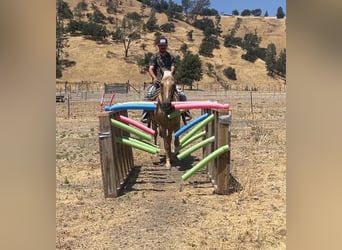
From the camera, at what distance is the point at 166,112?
14.9 ft

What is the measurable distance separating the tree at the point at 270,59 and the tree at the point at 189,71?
967 centimetres

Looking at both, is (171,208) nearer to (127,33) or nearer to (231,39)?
(127,33)

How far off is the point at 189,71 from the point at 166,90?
1140 inches

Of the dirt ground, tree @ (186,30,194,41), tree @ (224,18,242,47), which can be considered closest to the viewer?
the dirt ground

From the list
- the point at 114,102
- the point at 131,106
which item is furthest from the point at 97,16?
the point at 131,106

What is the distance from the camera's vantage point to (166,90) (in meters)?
4.25

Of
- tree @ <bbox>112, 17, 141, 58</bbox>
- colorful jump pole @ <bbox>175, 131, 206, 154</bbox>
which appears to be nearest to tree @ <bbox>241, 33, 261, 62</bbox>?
tree @ <bbox>112, 17, 141, 58</bbox>

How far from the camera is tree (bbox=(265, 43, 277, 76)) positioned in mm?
40469

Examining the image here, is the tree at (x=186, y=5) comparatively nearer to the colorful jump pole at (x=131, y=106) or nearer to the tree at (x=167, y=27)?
the tree at (x=167, y=27)

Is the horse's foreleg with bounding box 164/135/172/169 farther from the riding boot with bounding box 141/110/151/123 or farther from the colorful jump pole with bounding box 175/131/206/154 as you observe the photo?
the riding boot with bounding box 141/110/151/123

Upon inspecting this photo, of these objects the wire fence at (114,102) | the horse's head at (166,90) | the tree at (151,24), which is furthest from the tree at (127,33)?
the horse's head at (166,90)

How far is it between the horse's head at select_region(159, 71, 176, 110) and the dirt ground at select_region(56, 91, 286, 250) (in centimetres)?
82
